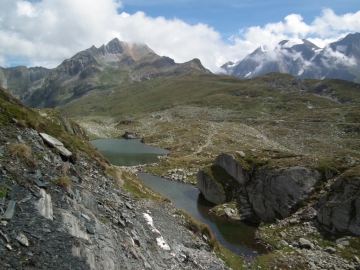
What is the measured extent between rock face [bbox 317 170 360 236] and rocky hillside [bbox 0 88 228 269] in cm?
1930

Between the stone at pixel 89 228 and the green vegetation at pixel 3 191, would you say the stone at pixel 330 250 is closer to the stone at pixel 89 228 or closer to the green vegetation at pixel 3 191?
the stone at pixel 89 228

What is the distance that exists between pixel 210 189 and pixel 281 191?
16.1 metres

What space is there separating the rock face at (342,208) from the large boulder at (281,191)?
376 centimetres

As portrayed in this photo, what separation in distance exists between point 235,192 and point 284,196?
11.3 m

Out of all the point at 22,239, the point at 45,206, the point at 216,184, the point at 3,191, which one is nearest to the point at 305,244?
the point at 216,184

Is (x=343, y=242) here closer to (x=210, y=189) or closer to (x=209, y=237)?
(x=209, y=237)

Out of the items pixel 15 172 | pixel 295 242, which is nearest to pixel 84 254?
pixel 15 172

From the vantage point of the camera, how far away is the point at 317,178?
136 feet

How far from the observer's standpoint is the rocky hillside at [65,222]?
11672 mm

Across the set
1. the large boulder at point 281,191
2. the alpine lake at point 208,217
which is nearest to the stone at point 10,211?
the alpine lake at point 208,217

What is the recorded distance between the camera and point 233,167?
54062 millimetres

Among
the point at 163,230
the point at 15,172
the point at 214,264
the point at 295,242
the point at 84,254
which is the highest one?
the point at 15,172

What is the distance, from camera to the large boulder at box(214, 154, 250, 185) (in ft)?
168

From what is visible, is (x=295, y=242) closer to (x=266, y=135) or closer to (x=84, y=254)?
(x=84, y=254)
